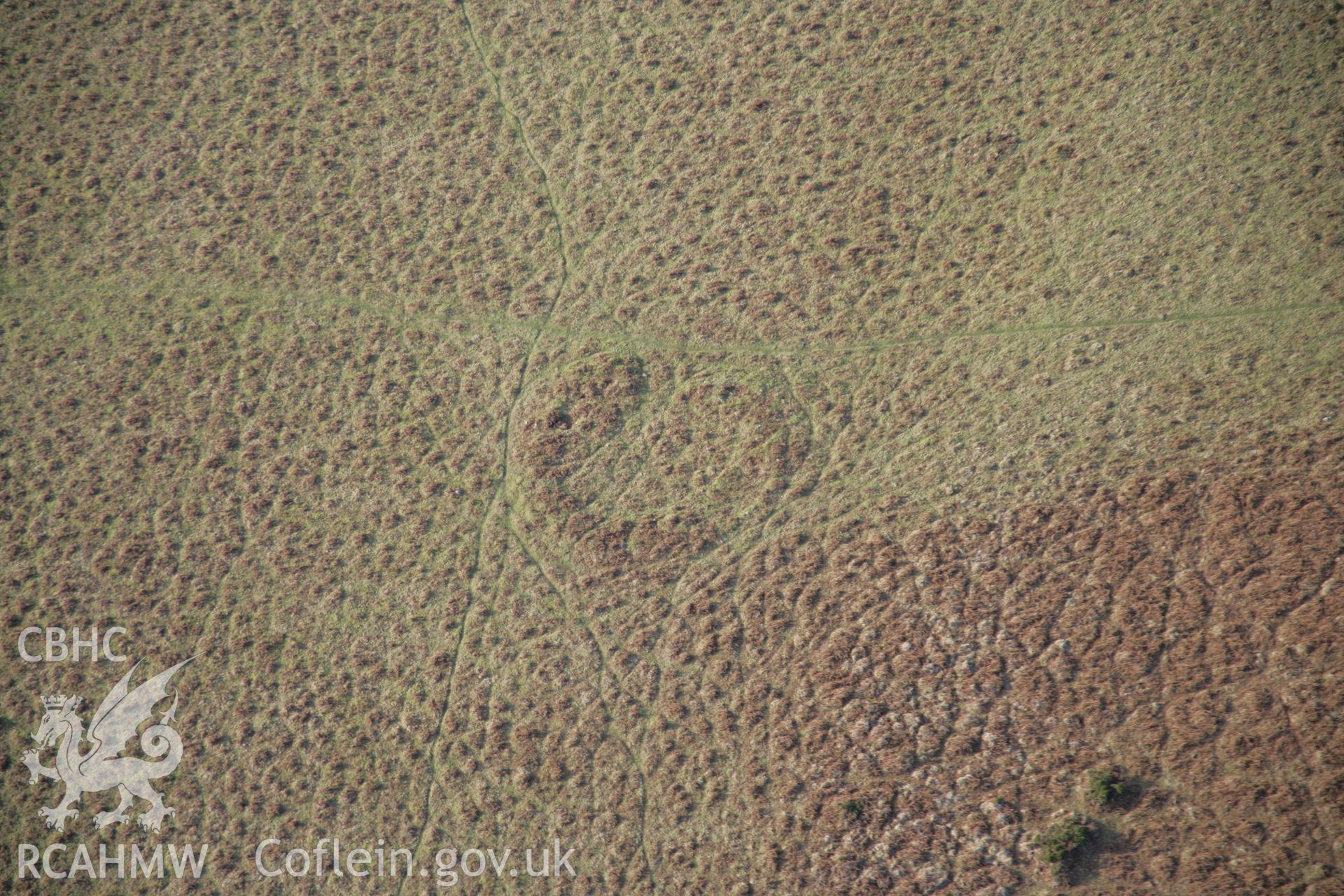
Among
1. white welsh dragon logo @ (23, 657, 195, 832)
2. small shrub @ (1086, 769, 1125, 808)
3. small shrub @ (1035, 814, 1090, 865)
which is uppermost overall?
white welsh dragon logo @ (23, 657, 195, 832)

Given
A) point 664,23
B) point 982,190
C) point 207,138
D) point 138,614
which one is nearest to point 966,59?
point 982,190

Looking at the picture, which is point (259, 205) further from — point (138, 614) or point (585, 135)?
point (138, 614)

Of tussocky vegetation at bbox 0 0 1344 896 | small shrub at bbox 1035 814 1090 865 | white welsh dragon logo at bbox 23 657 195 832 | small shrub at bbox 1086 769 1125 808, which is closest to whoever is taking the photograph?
small shrub at bbox 1035 814 1090 865

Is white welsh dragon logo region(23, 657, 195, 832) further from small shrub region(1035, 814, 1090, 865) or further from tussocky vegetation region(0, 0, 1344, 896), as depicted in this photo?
small shrub region(1035, 814, 1090, 865)

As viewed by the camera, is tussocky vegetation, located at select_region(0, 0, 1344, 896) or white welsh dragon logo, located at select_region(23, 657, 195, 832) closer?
tussocky vegetation, located at select_region(0, 0, 1344, 896)

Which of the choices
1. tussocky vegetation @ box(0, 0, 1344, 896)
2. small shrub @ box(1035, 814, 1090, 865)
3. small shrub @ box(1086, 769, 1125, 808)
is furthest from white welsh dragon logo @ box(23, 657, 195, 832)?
small shrub @ box(1086, 769, 1125, 808)

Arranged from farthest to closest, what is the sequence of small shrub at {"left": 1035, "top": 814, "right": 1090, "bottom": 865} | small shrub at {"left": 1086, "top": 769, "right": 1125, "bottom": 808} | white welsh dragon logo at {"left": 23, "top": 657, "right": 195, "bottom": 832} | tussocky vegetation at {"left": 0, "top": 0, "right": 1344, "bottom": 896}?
white welsh dragon logo at {"left": 23, "top": 657, "right": 195, "bottom": 832}, tussocky vegetation at {"left": 0, "top": 0, "right": 1344, "bottom": 896}, small shrub at {"left": 1086, "top": 769, "right": 1125, "bottom": 808}, small shrub at {"left": 1035, "top": 814, "right": 1090, "bottom": 865}

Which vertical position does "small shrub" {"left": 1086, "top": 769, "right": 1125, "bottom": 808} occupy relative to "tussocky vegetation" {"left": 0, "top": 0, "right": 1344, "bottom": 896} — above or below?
below
